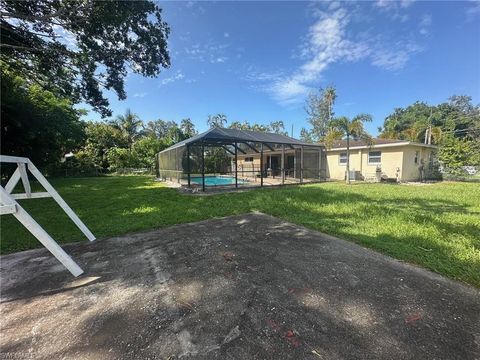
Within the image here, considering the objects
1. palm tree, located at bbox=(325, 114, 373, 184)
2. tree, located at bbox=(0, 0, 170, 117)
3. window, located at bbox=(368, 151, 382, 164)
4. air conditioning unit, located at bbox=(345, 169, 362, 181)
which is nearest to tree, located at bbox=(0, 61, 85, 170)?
tree, located at bbox=(0, 0, 170, 117)

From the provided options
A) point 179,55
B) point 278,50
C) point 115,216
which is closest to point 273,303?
point 115,216

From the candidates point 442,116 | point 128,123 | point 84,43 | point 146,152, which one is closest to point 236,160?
point 84,43

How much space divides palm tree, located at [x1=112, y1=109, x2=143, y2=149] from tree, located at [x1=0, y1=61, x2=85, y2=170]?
18654mm

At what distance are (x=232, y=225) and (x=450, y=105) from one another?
52088 millimetres

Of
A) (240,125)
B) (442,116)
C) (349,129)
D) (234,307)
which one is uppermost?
(442,116)

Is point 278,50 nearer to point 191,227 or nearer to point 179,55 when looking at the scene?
point 179,55

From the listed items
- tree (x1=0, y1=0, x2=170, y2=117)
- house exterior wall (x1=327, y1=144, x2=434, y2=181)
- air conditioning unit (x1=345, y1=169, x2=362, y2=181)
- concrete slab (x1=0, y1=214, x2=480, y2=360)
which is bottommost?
concrete slab (x1=0, y1=214, x2=480, y2=360)

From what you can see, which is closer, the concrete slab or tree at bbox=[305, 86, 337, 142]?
the concrete slab

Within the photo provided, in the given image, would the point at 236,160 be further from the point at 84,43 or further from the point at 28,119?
the point at 28,119

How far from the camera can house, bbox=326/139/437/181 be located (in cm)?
1429

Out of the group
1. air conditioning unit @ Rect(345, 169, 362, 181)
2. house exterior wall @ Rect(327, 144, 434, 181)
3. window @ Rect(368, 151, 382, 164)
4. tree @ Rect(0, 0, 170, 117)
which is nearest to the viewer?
tree @ Rect(0, 0, 170, 117)

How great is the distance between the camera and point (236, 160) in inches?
466

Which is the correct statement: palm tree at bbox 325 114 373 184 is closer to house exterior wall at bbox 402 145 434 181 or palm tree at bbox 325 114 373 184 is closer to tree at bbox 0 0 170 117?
house exterior wall at bbox 402 145 434 181

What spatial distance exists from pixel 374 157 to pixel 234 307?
1664 centimetres
